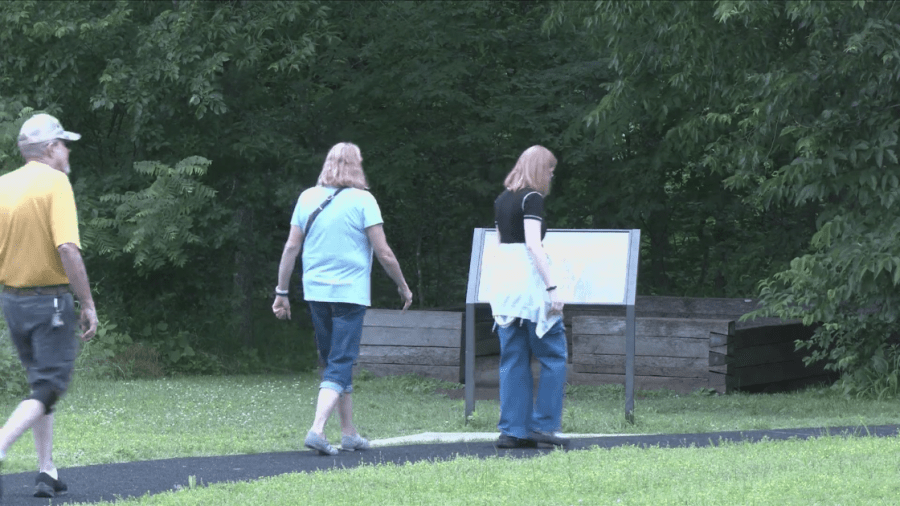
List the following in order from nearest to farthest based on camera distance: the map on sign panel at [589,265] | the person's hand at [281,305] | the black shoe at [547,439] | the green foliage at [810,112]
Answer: the person's hand at [281,305], the black shoe at [547,439], the map on sign panel at [589,265], the green foliage at [810,112]

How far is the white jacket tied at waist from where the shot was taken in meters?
7.84

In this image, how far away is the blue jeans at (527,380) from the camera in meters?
7.98

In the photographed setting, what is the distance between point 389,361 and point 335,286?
693 cm

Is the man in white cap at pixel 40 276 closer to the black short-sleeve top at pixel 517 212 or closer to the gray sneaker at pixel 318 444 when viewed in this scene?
the gray sneaker at pixel 318 444

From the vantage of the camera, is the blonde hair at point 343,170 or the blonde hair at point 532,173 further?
the blonde hair at point 532,173

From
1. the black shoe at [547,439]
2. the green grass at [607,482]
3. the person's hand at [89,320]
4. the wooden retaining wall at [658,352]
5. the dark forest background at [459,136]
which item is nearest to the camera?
the green grass at [607,482]

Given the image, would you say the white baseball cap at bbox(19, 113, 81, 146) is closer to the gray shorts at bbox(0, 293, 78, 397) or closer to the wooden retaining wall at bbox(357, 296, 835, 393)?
the gray shorts at bbox(0, 293, 78, 397)

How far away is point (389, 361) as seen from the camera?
14.4 meters

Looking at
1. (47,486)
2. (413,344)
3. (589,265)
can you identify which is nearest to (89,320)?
(47,486)

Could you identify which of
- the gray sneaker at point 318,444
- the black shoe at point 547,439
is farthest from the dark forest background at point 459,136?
the gray sneaker at point 318,444

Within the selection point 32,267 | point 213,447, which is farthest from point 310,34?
point 32,267

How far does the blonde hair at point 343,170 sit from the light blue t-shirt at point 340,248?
5 centimetres

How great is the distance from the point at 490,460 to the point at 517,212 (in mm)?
1539

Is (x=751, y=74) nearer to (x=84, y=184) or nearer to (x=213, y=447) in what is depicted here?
(x=213, y=447)
